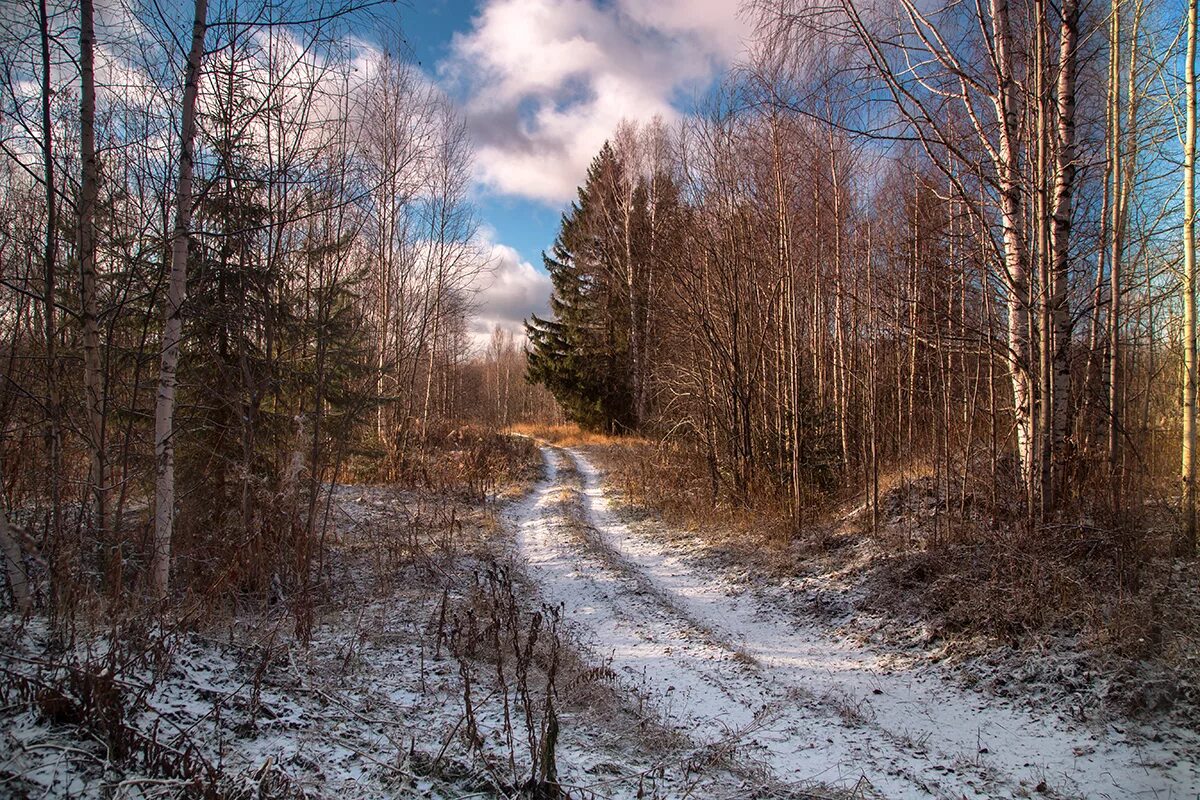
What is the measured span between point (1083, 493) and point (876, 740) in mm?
3962

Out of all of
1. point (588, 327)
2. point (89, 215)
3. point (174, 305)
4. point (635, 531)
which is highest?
point (588, 327)

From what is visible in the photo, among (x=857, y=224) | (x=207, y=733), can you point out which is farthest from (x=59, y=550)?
(x=857, y=224)

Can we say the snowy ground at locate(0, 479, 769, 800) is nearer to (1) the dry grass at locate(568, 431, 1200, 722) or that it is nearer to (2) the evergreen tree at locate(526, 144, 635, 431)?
(1) the dry grass at locate(568, 431, 1200, 722)

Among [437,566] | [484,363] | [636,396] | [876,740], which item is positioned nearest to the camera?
[876,740]

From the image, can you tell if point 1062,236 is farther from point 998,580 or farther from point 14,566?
point 14,566

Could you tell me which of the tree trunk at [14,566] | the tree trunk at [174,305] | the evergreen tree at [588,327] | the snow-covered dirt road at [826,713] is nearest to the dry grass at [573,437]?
the evergreen tree at [588,327]

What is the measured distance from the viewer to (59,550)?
4.03m

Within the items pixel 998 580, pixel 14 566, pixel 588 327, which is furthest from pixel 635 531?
pixel 588 327

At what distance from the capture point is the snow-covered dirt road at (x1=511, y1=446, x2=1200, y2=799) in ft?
11.3

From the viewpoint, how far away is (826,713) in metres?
4.39

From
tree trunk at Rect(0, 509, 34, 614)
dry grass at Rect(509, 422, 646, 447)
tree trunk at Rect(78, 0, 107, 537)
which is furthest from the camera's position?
dry grass at Rect(509, 422, 646, 447)

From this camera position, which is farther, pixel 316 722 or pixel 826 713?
pixel 826 713

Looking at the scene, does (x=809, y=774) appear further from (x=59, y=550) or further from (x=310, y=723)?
(x=59, y=550)

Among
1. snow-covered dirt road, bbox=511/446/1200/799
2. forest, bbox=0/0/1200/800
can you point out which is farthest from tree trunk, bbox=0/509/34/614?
snow-covered dirt road, bbox=511/446/1200/799
